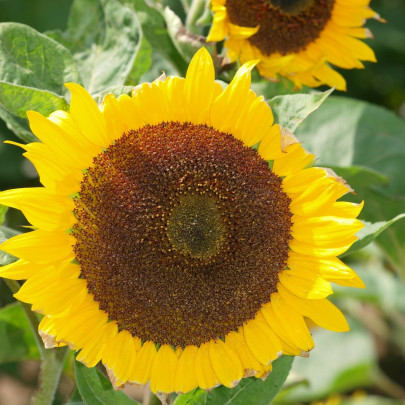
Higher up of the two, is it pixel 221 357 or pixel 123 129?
pixel 123 129

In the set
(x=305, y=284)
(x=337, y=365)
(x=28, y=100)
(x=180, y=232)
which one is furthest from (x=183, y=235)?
(x=337, y=365)

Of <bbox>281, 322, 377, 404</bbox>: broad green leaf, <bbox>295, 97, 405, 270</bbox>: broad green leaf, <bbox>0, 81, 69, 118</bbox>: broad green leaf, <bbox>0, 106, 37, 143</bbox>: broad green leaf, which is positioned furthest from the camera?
<bbox>281, 322, 377, 404</bbox>: broad green leaf

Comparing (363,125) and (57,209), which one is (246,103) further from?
(363,125)

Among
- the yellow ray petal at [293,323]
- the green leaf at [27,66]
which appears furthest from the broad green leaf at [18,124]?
the yellow ray petal at [293,323]

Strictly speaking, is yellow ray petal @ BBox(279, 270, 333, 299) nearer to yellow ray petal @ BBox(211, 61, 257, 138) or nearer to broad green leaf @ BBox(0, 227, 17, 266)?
yellow ray petal @ BBox(211, 61, 257, 138)

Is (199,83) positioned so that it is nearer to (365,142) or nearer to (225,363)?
(225,363)

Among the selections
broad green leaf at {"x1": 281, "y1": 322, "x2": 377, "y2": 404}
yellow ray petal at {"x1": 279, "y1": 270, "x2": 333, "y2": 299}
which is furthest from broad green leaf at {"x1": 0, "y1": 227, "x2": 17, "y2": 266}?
broad green leaf at {"x1": 281, "y1": 322, "x2": 377, "y2": 404}

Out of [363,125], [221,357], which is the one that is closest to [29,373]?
[363,125]
